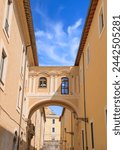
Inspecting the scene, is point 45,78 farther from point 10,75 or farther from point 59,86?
point 10,75

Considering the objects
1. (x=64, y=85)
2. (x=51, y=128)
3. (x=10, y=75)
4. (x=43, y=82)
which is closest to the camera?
(x=10, y=75)

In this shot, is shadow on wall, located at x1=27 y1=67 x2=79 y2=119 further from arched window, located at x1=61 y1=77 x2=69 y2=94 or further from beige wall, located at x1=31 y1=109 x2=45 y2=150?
beige wall, located at x1=31 y1=109 x2=45 y2=150

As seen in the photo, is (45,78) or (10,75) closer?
(10,75)

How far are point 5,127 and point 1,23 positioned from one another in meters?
5.36

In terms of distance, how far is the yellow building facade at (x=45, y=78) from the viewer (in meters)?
11.9

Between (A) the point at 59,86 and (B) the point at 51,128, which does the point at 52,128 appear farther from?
(A) the point at 59,86

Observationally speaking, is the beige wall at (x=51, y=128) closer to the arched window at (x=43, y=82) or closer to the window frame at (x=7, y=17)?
the arched window at (x=43, y=82)

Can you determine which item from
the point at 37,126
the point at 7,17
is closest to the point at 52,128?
the point at 37,126

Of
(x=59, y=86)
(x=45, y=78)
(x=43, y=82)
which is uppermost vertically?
(x=45, y=78)

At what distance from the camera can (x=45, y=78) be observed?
2191 cm

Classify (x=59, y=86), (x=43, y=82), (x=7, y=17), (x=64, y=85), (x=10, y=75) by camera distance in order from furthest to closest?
(x=43, y=82) → (x=64, y=85) → (x=59, y=86) → (x=10, y=75) → (x=7, y=17)

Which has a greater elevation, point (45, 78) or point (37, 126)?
point (45, 78)

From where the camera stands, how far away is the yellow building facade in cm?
1193

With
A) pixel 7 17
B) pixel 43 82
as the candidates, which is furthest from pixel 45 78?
pixel 7 17
